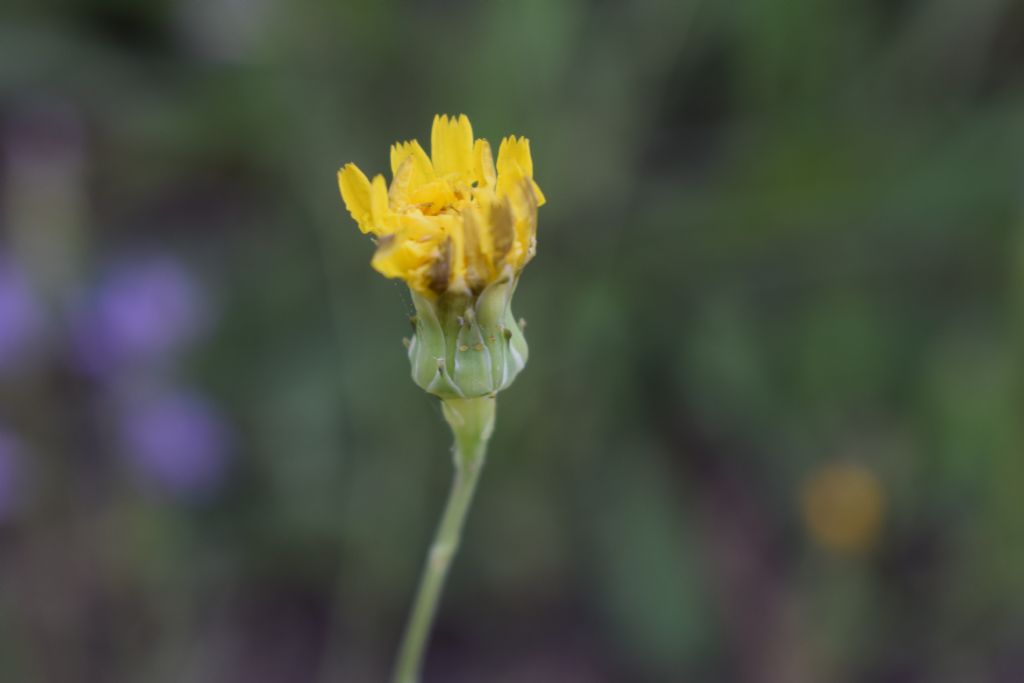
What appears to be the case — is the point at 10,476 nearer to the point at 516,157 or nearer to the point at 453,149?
the point at 453,149

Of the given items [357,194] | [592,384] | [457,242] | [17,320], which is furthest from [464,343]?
[17,320]

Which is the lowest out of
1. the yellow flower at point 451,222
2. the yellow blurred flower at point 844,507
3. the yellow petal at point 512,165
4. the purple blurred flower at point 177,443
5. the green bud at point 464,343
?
the yellow blurred flower at point 844,507

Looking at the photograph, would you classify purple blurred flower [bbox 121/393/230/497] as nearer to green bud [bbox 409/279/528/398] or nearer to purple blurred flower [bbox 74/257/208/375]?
purple blurred flower [bbox 74/257/208/375]

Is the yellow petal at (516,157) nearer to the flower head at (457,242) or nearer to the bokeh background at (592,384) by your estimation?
the flower head at (457,242)

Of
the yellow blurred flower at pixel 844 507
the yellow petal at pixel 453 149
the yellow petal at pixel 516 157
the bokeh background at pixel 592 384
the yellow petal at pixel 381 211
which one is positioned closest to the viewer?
the yellow petal at pixel 381 211

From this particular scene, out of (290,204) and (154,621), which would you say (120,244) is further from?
(154,621)

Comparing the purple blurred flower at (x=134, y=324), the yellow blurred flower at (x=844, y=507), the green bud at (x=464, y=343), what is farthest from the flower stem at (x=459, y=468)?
the purple blurred flower at (x=134, y=324)
